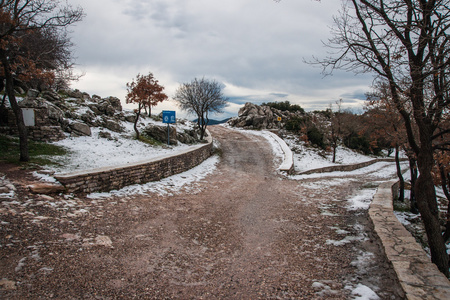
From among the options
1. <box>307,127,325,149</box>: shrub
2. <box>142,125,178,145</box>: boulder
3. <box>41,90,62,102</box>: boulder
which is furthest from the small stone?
<box>307,127,325,149</box>: shrub

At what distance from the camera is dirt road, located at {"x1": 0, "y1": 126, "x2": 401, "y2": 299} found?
3.26m

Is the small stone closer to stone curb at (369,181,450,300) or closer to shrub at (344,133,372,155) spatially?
stone curb at (369,181,450,300)

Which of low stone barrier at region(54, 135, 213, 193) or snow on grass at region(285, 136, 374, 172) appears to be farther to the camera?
snow on grass at region(285, 136, 374, 172)

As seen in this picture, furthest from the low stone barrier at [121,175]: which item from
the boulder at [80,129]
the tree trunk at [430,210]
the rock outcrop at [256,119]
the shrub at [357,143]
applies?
the shrub at [357,143]

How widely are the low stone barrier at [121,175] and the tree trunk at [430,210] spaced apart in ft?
26.9

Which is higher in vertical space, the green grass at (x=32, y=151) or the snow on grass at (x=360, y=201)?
the green grass at (x=32, y=151)

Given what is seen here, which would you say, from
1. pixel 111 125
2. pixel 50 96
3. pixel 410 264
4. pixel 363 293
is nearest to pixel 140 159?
pixel 111 125

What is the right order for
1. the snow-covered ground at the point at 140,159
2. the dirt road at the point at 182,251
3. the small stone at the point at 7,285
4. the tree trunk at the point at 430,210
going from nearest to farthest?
the small stone at the point at 7,285 < the dirt road at the point at 182,251 < the tree trunk at the point at 430,210 < the snow-covered ground at the point at 140,159

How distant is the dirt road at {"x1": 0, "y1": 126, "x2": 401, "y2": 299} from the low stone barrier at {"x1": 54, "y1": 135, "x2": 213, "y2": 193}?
0.61 meters

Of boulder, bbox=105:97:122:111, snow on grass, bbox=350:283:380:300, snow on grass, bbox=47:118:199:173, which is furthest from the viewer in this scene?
boulder, bbox=105:97:122:111

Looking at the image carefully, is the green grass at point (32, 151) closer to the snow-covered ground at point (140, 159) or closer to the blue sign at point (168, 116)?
the snow-covered ground at point (140, 159)

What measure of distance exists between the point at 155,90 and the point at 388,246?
16359 mm

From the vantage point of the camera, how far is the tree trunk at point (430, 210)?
452 centimetres

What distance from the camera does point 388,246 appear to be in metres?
4.15
